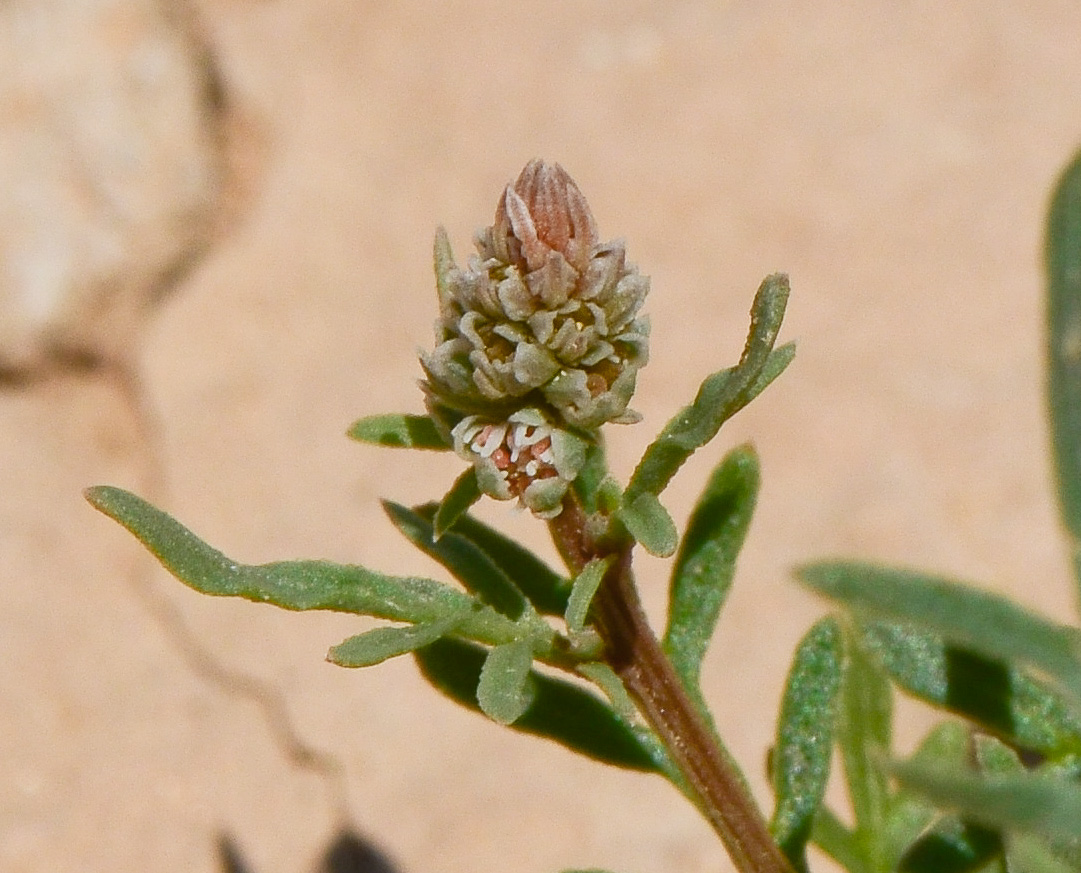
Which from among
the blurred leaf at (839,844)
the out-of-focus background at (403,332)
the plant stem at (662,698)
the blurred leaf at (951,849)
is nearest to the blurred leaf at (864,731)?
the blurred leaf at (839,844)

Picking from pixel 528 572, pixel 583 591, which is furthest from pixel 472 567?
pixel 583 591

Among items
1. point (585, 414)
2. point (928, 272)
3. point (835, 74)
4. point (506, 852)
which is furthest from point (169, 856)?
point (835, 74)

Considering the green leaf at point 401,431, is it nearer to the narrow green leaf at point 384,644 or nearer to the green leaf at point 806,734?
the narrow green leaf at point 384,644

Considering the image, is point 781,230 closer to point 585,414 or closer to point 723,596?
point 723,596

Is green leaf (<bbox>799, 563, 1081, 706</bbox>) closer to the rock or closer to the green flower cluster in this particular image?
the green flower cluster

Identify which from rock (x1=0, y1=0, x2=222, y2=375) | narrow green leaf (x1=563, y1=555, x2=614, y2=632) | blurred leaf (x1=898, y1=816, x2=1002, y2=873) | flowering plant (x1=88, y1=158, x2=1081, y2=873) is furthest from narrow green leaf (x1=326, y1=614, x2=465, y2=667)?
rock (x1=0, y1=0, x2=222, y2=375)

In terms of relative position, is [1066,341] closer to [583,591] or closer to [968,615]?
[968,615]
